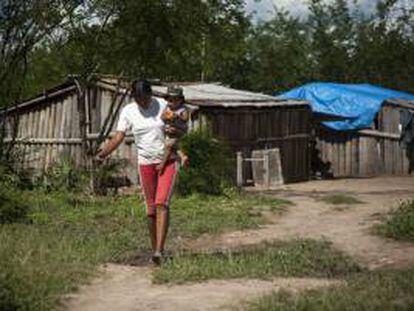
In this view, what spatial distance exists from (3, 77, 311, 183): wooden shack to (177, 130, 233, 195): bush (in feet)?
11.7

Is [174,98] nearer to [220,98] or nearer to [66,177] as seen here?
[66,177]

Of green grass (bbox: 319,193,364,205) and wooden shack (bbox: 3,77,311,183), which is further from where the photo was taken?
wooden shack (bbox: 3,77,311,183)

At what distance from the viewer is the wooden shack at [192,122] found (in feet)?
69.3

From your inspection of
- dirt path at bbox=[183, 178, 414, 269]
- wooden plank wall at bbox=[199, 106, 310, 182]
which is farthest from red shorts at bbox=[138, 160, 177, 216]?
wooden plank wall at bbox=[199, 106, 310, 182]

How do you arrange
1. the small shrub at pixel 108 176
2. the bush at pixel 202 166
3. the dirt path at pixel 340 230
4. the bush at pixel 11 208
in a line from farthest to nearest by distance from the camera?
1. the small shrub at pixel 108 176
2. the bush at pixel 202 166
3. the bush at pixel 11 208
4. the dirt path at pixel 340 230

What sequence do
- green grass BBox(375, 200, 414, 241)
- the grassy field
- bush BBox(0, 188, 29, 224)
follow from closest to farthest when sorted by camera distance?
1. the grassy field
2. green grass BBox(375, 200, 414, 241)
3. bush BBox(0, 188, 29, 224)

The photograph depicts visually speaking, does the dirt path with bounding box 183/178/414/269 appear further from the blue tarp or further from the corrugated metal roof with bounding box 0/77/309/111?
the blue tarp

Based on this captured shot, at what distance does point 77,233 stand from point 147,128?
250 centimetres

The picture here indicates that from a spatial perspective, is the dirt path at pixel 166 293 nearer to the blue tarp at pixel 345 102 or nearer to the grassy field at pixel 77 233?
the grassy field at pixel 77 233

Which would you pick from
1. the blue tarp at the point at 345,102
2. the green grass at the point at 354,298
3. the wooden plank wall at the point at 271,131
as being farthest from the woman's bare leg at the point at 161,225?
the blue tarp at the point at 345,102

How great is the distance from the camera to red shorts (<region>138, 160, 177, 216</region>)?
8.48 meters

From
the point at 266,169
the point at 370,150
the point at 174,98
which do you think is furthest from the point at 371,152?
the point at 174,98

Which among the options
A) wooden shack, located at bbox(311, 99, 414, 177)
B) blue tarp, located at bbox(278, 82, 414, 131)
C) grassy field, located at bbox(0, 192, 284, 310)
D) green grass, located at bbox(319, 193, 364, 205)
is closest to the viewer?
grassy field, located at bbox(0, 192, 284, 310)

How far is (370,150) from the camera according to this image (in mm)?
26328
